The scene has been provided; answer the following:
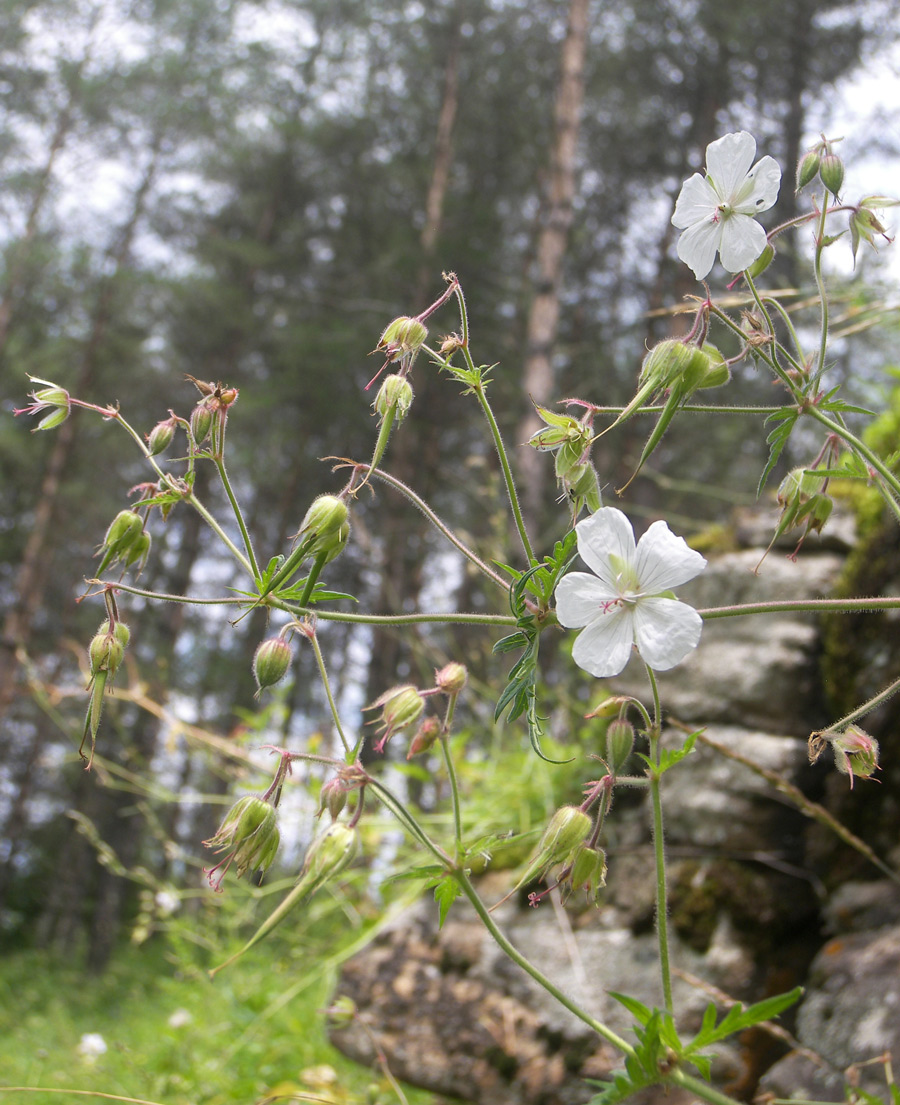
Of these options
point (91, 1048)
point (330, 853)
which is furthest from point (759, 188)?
point (91, 1048)

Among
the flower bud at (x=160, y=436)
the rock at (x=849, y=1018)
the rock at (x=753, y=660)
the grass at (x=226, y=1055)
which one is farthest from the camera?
the grass at (x=226, y=1055)

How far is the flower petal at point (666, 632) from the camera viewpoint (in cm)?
82

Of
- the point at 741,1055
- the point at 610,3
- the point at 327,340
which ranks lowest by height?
the point at 741,1055

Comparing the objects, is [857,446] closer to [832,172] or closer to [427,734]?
[832,172]

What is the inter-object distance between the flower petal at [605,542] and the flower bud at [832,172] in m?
0.57

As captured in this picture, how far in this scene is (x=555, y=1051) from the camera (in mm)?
2137

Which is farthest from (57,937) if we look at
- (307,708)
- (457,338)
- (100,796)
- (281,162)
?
(457,338)

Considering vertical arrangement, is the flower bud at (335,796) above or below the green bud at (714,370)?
below

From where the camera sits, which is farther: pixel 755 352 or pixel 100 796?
pixel 100 796

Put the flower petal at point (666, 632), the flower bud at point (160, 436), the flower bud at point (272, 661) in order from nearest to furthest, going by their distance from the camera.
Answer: the flower petal at point (666, 632) → the flower bud at point (272, 661) → the flower bud at point (160, 436)

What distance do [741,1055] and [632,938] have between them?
1.54ft

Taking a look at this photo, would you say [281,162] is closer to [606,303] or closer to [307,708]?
[606,303]

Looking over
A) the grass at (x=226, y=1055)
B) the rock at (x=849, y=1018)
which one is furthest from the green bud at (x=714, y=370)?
the grass at (x=226, y=1055)

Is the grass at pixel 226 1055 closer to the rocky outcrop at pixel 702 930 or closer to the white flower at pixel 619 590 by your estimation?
the rocky outcrop at pixel 702 930
